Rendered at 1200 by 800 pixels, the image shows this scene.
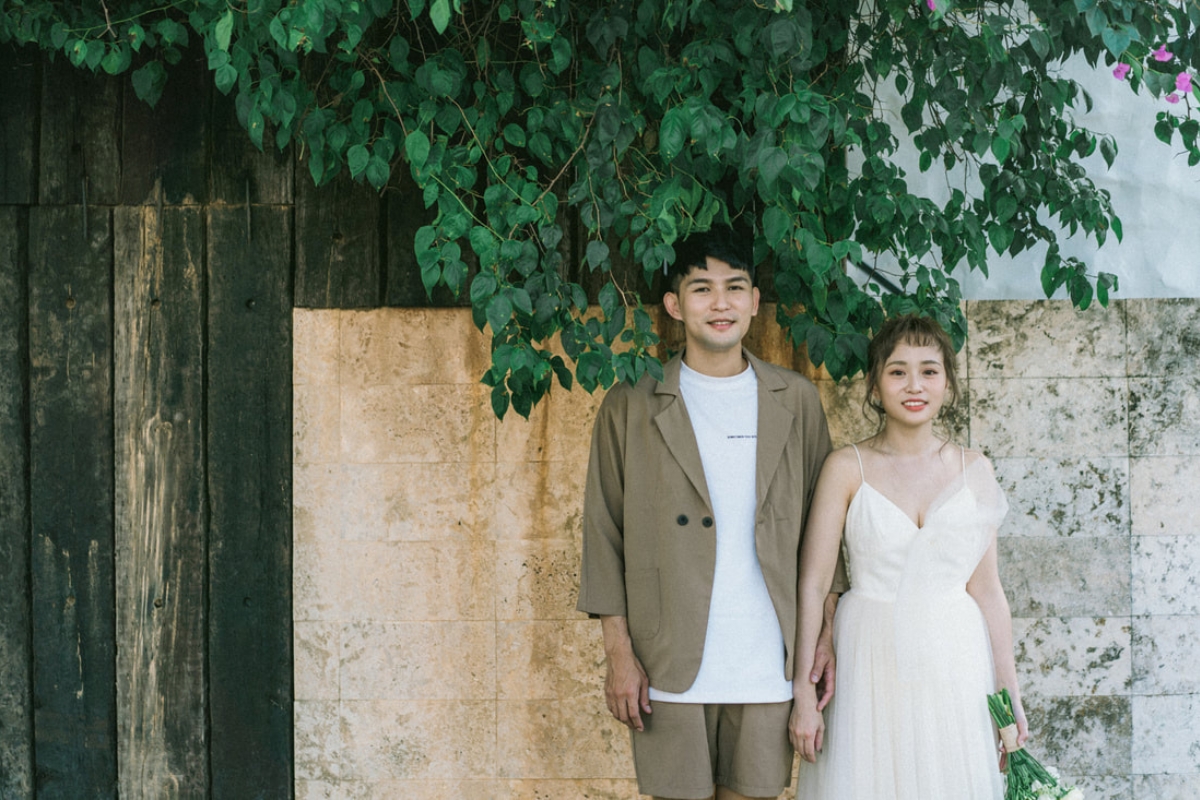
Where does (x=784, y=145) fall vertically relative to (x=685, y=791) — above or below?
above

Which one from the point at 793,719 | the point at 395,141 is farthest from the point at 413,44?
the point at 793,719

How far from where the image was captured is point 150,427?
345 cm

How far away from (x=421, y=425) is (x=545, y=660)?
0.87 meters

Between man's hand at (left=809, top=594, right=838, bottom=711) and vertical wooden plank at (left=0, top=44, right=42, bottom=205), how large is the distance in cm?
282

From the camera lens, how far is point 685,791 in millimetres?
2674

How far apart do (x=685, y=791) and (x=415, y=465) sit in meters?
1.38

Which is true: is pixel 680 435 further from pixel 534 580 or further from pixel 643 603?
pixel 534 580

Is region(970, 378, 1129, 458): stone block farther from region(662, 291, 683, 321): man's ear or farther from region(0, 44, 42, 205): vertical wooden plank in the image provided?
region(0, 44, 42, 205): vertical wooden plank

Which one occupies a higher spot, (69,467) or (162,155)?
(162,155)

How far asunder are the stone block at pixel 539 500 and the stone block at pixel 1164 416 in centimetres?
183

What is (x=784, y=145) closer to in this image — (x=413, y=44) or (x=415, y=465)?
(x=413, y=44)

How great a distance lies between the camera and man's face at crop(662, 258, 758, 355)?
2.76 m

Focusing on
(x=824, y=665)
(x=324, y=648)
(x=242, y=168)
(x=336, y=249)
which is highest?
(x=242, y=168)

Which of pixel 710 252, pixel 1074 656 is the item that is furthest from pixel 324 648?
pixel 1074 656
